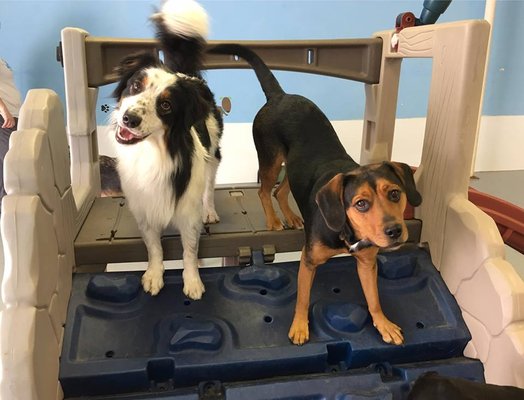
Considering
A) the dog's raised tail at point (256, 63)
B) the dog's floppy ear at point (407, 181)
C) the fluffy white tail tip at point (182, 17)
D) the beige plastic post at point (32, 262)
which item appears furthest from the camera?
the dog's raised tail at point (256, 63)

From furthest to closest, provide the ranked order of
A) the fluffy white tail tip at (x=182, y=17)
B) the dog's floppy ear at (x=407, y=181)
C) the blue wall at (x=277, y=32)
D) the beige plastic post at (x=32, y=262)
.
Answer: the blue wall at (x=277, y=32) → the fluffy white tail tip at (x=182, y=17) → the dog's floppy ear at (x=407, y=181) → the beige plastic post at (x=32, y=262)

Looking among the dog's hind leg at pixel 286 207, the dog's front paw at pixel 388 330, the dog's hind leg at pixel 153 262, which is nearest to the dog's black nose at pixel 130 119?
the dog's hind leg at pixel 153 262

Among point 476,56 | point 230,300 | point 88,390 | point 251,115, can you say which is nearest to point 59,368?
point 88,390

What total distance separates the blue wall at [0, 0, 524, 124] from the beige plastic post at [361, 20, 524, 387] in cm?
153

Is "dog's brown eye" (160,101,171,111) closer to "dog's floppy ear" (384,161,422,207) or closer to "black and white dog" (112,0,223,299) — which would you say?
"black and white dog" (112,0,223,299)

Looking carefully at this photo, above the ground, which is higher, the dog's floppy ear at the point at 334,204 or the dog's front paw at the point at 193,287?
the dog's floppy ear at the point at 334,204

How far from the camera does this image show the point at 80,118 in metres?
1.58

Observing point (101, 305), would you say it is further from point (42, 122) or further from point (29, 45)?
point (29, 45)

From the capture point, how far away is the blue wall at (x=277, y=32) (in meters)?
2.69

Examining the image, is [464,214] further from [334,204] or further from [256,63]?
[256,63]

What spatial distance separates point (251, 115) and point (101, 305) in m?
2.08

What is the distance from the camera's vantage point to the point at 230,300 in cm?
123

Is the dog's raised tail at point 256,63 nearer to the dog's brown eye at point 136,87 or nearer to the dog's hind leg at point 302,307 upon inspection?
the dog's brown eye at point 136,87

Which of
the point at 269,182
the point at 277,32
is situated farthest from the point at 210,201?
the point at 277,32
